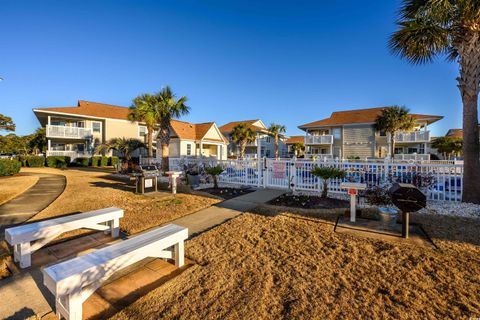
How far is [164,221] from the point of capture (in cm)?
557

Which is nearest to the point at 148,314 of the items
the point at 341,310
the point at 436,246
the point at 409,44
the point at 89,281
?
the point at 89,281

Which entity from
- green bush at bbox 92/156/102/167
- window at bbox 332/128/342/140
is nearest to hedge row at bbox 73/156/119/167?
green bush at bbox 92/156/102/167

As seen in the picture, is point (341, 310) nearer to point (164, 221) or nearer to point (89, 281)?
point (89, 281)

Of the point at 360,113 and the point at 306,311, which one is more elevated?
the point at 360,113

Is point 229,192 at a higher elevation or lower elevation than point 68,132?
lower

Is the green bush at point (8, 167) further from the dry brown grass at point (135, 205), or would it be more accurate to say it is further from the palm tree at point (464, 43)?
the palm tree at point (464, 43)

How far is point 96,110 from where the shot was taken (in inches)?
1096

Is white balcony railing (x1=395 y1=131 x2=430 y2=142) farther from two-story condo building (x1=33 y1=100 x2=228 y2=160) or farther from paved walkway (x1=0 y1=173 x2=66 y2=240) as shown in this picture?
paved walkway (x1=0 y1=173 x2=66 y2=240)

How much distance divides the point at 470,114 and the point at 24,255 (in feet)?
39.4

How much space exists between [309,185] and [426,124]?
2873cm

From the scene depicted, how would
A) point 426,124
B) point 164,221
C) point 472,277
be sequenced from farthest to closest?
point 426,124
point 164,221
point 472,277

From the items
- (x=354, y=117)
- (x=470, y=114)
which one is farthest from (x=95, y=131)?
(x=354, y=117)

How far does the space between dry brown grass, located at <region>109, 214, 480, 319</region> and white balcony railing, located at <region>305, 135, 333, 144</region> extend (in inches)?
1061

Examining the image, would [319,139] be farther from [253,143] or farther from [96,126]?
[96,126]
